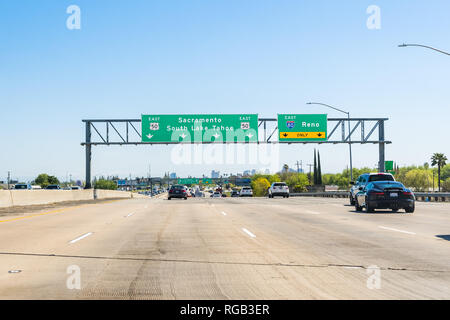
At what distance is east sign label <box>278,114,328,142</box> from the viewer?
53.1 metres

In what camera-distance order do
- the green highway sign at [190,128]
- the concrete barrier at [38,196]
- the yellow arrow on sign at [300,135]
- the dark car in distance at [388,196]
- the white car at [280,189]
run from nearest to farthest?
the dark car in distance at [388,196] < the concrete barrier at [38,196] < the green highway sign at [190,128] < the yellow arrow on sign at [300,135] < the white car at [280,189]

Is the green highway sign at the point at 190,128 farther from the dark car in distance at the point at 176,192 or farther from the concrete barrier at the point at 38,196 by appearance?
the concrete barrier at the point at 38,196

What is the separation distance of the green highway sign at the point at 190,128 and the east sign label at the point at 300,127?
4.11m

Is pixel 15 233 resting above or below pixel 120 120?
below

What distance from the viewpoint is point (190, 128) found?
52.9 metres

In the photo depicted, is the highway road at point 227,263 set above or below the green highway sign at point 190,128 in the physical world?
below

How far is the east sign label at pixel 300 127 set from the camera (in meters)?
53.1

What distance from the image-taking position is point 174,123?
52906 millimetres

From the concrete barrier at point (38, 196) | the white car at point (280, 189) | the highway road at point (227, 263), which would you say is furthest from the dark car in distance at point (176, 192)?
the highway road at point (227, 263)

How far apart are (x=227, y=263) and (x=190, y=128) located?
43.3 metres

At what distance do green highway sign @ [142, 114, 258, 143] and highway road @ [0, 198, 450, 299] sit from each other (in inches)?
1416
